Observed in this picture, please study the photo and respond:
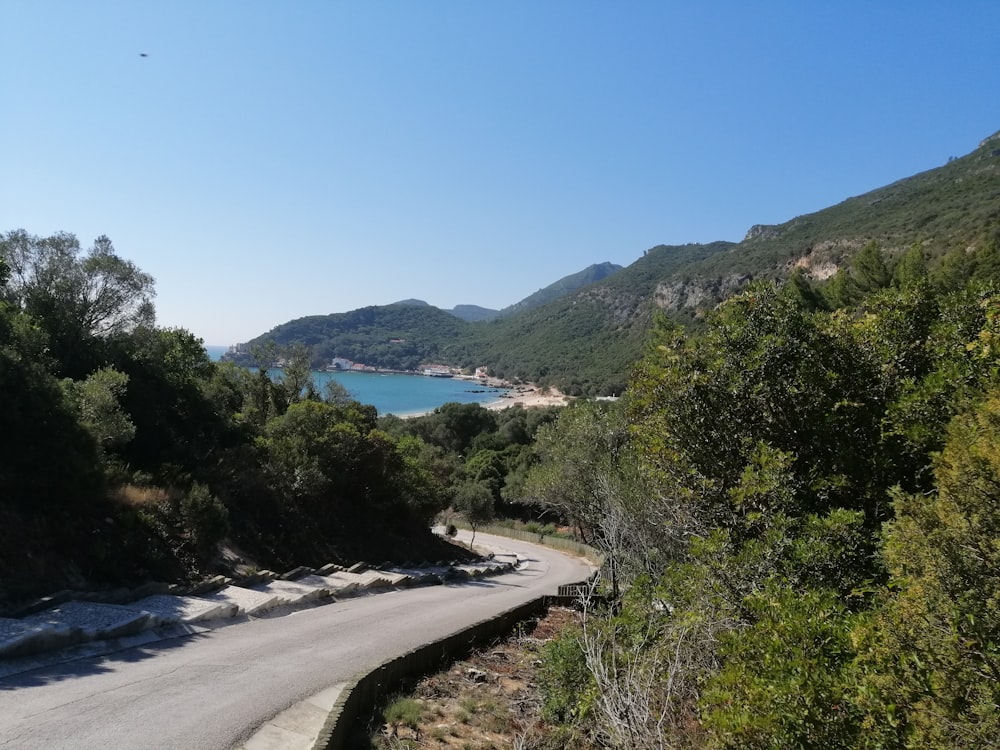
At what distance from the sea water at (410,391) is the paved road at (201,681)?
94.6m

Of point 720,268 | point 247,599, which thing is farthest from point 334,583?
point 720,268

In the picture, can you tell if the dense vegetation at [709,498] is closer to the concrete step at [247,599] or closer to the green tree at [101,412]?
the green tree at [101,412]

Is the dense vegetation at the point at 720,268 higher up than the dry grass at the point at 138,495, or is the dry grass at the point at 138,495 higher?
the dense vegetation at the point at 720,268

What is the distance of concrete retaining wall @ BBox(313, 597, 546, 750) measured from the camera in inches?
262

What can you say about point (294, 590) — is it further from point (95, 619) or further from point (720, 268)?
point (720, 268)

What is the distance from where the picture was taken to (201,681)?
766 centimetres

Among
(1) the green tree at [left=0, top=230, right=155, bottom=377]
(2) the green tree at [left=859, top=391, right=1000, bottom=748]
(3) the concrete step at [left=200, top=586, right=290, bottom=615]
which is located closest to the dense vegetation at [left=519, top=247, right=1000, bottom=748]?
(2) the green tree at [left=859, top=391, right=1000, bottom=748]

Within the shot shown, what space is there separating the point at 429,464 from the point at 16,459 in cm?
2840

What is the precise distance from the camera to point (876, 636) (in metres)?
3.75

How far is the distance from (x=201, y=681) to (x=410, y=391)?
470 feet

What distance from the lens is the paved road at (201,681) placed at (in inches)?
237

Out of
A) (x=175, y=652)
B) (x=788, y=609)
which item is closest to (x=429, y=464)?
(x=175, y=652)

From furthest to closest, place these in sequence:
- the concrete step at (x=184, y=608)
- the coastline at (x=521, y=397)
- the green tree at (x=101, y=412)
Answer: the coastline at (x=521, y=397) → the green tree at (x=101, y=412) → the concrete step at (x=184, y=608)

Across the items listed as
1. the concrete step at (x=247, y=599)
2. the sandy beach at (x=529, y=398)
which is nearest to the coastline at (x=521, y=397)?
the sandy beach at (x=529, y=398)
